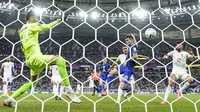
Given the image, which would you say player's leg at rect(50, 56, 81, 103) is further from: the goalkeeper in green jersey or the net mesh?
the net mesh

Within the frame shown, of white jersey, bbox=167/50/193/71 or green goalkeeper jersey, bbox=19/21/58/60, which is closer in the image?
green goalkeeper jersey, bbox=19/21/58/60

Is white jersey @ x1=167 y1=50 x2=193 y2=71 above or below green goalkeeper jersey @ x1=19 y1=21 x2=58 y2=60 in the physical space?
below

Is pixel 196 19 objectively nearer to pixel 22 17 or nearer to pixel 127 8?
pixel 127 8

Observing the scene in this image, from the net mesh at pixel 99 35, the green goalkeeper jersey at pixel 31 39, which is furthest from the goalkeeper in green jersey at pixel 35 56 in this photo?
the net mesh at pixel 99 35

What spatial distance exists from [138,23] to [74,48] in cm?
679

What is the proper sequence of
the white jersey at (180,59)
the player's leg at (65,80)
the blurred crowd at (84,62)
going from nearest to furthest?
the player's leg at (65,80) < the white jersey at (180,59) < the blurred crowd at (84,62)

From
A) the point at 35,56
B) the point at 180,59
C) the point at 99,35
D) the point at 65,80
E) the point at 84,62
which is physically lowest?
the point at 84,62

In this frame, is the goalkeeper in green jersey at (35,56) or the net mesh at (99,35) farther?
the net mesh at (99,35)

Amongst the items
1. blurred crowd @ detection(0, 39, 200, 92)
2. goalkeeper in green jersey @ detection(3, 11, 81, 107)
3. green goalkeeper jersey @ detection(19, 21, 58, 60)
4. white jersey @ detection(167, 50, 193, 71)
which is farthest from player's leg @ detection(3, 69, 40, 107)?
blurred crowd @ detection(0, 39, 200, 92)

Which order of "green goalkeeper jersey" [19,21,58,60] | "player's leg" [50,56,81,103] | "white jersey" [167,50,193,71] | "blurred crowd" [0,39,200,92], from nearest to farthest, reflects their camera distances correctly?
"player's leg" [50,56,81,103] < "green goalkeeper jersey" [19,21,58,60] < "white jersey" [167,50,193,71] < "blurred crowd" [0,39,200,92]

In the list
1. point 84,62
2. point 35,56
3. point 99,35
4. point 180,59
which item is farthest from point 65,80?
point 99,35

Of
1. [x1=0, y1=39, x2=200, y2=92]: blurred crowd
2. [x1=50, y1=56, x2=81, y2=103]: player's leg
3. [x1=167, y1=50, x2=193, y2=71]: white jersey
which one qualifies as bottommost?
[x1=0, y1=39, x2=200, y2=92]: blurred crowd

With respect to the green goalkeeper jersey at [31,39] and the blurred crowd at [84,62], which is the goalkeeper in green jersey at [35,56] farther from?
the blurred crowd at [84,62]

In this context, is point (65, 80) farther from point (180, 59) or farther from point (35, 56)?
point (180, 59)
